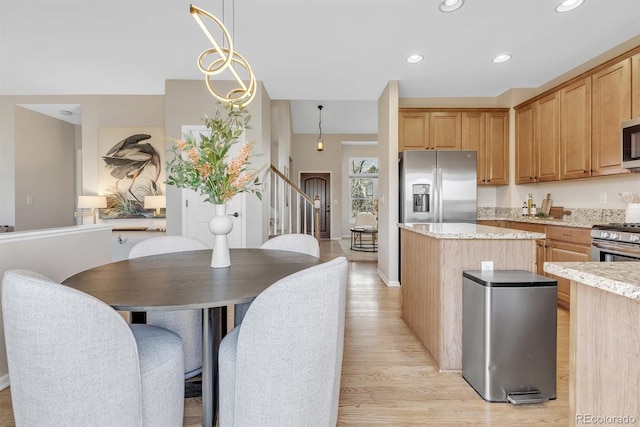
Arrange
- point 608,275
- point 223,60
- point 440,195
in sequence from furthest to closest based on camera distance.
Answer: point 440,195, point 223,60, point 608,275

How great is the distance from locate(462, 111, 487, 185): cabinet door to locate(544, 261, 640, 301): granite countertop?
3995mm

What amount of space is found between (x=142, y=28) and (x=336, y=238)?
25.4 feet

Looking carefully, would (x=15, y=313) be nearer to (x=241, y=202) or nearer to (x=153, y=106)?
(x=241, y=202)

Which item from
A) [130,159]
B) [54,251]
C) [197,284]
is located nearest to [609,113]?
[197,284]

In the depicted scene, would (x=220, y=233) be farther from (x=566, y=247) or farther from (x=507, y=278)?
(x=566, y=247)

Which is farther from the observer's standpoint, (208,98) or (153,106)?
(153,106)

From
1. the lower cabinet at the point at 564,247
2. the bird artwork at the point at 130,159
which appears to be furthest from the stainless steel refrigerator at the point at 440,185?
the bird artwork at the point at 130,159

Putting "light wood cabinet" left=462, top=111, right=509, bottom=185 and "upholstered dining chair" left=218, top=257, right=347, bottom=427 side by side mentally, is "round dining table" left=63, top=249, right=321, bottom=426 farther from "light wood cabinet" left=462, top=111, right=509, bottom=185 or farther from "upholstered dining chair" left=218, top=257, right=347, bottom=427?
"light wood cabinet" left=462, top=111, right=509, bottom=185

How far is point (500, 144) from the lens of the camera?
4.58 m

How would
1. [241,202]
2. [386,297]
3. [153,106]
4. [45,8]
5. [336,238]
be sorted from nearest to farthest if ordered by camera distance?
[45,8], [386,297], [241,202], [153,106], [336,238]

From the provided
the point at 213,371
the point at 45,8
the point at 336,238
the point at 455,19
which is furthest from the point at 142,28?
the point at 336,238

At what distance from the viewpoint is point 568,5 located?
259 cm

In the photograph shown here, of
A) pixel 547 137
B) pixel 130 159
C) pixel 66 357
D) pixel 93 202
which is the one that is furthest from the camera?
pixel 130 159

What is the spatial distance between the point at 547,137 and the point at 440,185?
4.42 feet
